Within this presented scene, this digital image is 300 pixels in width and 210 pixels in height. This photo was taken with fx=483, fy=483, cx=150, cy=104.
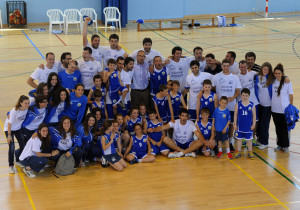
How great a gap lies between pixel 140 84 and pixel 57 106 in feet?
6.75

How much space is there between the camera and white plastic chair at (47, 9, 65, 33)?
2218 cm

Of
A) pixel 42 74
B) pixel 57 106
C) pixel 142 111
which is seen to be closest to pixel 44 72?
pixel 42 74

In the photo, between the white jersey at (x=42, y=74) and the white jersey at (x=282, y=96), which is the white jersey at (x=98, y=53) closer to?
the white jersey at (x=42, y=74)

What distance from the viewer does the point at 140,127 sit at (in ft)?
30.3

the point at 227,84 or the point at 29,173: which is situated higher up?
the point at 227,84

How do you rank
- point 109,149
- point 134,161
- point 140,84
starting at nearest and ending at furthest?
point 109,149, point 134,161, point 140,84

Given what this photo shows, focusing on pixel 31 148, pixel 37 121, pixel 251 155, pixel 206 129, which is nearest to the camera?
pixel 31 148

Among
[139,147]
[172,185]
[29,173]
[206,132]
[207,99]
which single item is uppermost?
[207,99]

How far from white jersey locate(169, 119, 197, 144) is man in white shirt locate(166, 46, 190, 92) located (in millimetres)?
1191

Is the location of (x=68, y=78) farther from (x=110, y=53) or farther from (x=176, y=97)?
(x=176, y=97)

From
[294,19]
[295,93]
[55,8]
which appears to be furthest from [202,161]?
[294,19]

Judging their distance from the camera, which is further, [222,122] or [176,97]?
[176,97]

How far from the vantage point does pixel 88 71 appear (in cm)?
985

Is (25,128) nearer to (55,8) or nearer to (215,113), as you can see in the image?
(215,113)
